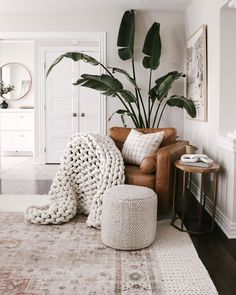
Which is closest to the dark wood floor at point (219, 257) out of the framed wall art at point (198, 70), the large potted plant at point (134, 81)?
the framed wall art at point (198, 70)

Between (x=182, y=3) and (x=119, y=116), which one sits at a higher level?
(x=182, y=3)

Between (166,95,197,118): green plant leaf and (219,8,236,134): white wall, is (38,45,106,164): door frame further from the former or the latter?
(219,8,236,134): white wall

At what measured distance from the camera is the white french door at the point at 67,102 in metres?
6.36

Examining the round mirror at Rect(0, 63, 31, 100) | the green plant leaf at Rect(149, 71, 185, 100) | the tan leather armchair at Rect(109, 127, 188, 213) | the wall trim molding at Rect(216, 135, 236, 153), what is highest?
the round mirror at Rect(0, 63, 31, 100)

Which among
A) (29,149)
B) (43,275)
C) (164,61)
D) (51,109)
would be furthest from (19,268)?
(29,149)

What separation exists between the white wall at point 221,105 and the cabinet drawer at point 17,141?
4897 mm

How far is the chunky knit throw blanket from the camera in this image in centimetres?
305

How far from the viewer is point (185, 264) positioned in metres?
2.30

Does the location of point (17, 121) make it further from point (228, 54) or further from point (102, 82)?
point (228, 54)

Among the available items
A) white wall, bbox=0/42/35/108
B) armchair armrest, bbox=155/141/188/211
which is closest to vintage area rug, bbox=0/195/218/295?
armchair armrest, bbox=155/141/188/211

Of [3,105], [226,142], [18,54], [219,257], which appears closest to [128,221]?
[219,257]

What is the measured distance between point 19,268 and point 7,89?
6563 millimetres

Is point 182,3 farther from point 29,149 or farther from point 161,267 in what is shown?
point 29,149

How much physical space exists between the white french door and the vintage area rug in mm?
3655
